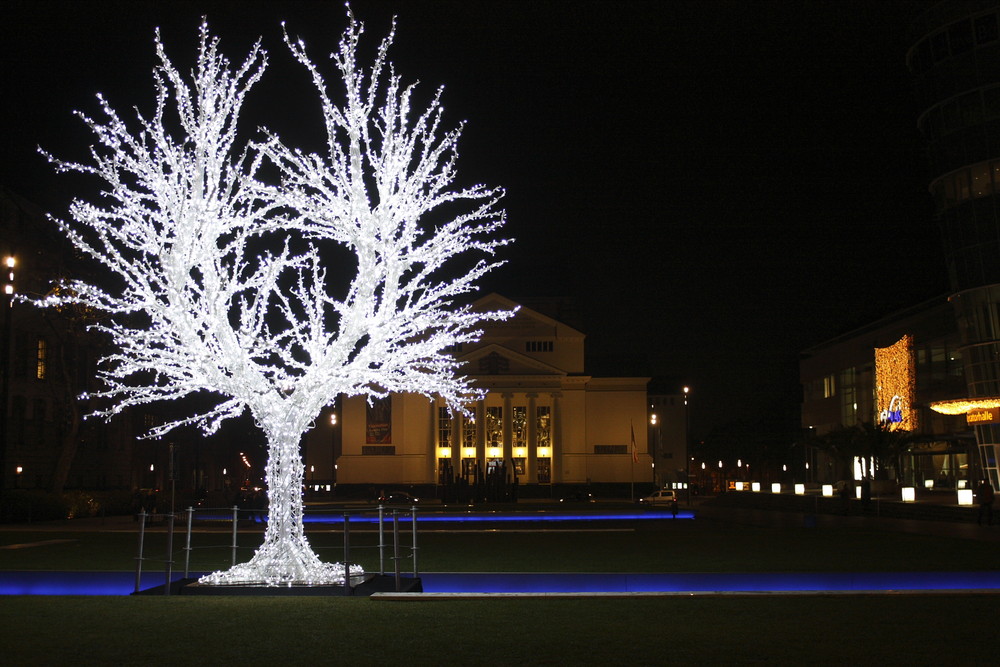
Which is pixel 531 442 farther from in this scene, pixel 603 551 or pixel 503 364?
pixel 603 551

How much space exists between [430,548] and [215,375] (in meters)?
13.6

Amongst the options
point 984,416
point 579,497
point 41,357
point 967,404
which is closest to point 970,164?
point 967,404

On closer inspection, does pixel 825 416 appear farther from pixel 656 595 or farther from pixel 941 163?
pixel 656 595

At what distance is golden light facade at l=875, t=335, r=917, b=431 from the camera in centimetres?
5894

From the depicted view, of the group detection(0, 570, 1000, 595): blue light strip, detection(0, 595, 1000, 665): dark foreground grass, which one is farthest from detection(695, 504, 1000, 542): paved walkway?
detection(0, 595, 1000, 665): dark foreground grass

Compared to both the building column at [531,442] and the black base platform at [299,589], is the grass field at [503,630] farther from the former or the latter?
the building column at [531,442]

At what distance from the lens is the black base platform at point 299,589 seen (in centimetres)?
1574

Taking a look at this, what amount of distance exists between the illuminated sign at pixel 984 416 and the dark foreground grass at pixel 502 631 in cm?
3842

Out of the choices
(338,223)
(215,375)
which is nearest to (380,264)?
(338,223)

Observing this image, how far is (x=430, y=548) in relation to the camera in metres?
28.1

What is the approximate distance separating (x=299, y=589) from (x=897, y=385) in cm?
5268

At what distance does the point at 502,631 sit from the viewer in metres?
12.3

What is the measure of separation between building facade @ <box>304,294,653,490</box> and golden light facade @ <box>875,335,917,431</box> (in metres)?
34.1

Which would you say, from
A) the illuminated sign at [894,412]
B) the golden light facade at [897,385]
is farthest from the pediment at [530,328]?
the illuminated sign at [894,412]
